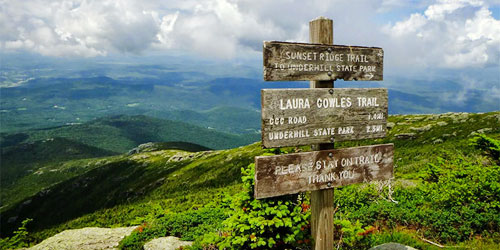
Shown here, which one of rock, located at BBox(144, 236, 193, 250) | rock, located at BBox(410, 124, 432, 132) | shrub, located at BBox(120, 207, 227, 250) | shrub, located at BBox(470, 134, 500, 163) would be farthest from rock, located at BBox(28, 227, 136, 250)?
rock, located at BBox(410, 124, 432, 132)

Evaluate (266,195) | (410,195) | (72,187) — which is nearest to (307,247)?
(266,195)

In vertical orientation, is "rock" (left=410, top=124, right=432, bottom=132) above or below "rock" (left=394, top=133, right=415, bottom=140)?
above

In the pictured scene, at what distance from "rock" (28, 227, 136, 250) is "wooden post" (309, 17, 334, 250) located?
909cm

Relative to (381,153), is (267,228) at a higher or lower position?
lower

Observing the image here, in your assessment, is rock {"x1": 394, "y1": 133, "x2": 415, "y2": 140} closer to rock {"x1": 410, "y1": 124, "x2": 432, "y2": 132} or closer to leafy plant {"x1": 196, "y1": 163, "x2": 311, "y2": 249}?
rock {"x1": 410, "y1": 124, "x2": 432, "y2": 132}

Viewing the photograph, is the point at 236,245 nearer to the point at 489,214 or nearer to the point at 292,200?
the point at 292,200

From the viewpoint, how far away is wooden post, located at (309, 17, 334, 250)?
22.3 feet

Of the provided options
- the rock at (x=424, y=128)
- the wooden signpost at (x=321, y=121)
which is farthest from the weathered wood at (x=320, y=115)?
the rock at (x=424, y=128)

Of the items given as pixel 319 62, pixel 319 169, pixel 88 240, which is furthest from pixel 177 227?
pixel 319 62

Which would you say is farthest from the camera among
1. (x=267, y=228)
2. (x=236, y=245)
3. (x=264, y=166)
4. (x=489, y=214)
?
(x=489, y=214)

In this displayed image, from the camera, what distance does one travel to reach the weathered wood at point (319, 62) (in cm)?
606

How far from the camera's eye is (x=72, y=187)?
401 feet

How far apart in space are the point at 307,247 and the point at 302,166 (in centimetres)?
271

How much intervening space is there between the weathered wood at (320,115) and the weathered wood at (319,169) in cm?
32
